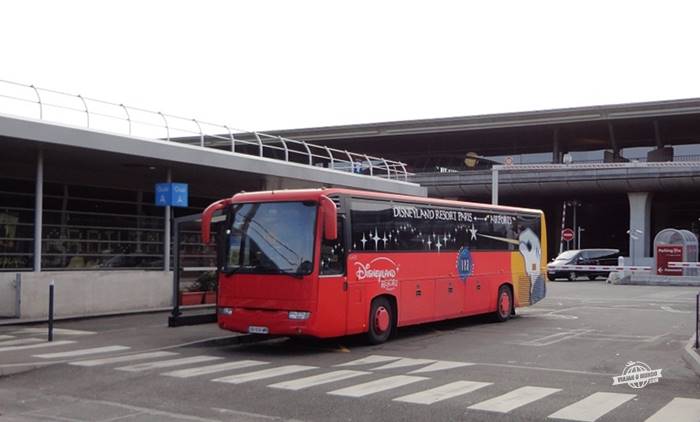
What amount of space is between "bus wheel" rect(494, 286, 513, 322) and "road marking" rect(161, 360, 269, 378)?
8.92 meters

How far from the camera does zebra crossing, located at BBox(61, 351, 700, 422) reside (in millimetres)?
8977

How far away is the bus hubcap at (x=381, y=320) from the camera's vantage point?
49.6 feet

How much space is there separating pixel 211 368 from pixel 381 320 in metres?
4.28

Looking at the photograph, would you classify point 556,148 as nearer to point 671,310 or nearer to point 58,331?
point 671,310

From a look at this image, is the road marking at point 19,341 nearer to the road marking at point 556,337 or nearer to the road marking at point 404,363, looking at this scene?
the road marking at point 404,363

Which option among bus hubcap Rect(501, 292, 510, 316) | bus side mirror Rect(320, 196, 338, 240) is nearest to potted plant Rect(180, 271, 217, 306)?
bus hubcap Rect(501, 292, 510, 316)

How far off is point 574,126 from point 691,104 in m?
8.48

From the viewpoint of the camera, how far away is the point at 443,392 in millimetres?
10008

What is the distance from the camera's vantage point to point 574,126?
180 feet

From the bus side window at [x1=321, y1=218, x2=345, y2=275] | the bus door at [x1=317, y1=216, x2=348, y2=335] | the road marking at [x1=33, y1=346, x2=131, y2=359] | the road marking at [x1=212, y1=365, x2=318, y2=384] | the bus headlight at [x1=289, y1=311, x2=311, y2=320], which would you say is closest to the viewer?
the road marking at [x1=212, y1=365, x2=318, y2=384]

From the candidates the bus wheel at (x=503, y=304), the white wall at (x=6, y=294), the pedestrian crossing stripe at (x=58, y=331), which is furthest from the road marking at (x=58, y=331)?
the bus wheel at (x=503, y=304)

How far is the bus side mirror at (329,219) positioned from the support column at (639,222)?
39.5 m

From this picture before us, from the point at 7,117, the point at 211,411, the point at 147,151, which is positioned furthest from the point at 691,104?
the point at 211,411

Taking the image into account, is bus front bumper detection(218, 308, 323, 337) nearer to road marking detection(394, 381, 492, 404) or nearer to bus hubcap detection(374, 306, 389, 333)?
bus hubcap detection(374, 306, 389, 333)
